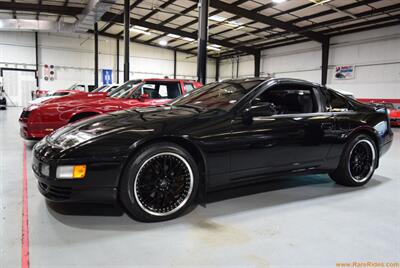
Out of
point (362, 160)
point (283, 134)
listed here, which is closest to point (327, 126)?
point (283, 134)

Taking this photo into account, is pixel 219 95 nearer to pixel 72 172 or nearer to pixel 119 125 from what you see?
pixel 119 125

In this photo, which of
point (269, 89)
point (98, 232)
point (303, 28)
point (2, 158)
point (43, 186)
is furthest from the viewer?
point (303, 28)

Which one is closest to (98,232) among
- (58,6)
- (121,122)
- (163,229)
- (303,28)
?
(163,229)

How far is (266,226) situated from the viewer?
84.8 inches

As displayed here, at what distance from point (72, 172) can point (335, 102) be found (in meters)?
2.67

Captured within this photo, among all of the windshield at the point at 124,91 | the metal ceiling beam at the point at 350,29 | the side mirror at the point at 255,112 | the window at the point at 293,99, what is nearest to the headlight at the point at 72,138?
the side mirror at the point at 255,112

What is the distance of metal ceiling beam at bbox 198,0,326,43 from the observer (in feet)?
42.1

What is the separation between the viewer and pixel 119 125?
7.26ft

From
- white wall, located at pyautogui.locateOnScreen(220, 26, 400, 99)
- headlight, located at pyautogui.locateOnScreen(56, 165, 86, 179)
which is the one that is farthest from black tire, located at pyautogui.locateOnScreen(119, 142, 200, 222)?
white wall, located at pyautogui.locateOnScreen(220, 26, 400, 99)

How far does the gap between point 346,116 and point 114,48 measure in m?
21.6

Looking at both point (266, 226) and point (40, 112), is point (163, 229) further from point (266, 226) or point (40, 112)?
point (40, 112)

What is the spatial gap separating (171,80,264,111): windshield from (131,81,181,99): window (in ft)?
7.30

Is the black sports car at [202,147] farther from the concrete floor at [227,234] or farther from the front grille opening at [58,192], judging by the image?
the concrete floor at [227,234]

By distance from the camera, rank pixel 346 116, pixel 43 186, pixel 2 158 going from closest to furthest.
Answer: pixel 43 186, pixel 346 116, pixel 2 158
